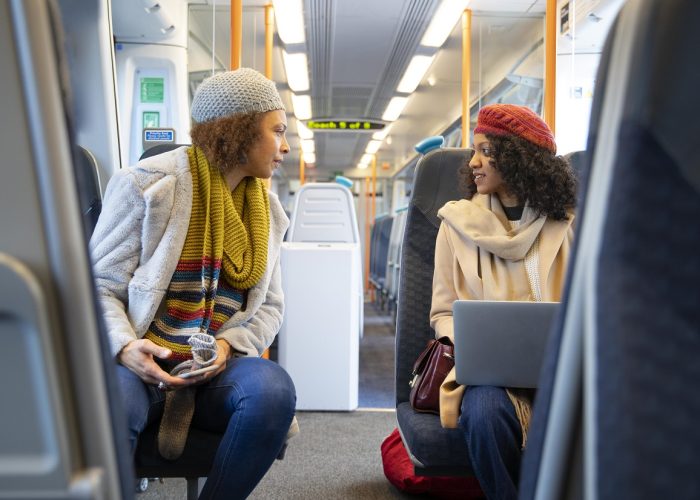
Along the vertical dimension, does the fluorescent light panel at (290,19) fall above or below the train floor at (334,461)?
above

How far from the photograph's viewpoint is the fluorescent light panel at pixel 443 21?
516cm

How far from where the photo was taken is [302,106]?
8859mm

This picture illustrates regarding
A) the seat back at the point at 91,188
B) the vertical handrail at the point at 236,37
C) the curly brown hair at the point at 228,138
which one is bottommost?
the seat back at the point at 91,188

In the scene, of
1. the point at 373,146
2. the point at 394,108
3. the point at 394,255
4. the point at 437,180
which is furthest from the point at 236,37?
the point at 373,146

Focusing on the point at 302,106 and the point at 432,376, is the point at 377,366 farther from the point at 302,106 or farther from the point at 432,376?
the point at 302,106

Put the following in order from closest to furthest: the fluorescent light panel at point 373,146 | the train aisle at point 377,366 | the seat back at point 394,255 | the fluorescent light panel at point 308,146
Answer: the train aisle at point 377,366 → the seat back at point 394,255 → the fluorescent light panel at point 308,146 → the fluorescent light panel at point 373,146


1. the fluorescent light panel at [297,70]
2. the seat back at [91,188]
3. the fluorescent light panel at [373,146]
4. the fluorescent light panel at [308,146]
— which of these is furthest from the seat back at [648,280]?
the fluorescent light panel at [373,146]

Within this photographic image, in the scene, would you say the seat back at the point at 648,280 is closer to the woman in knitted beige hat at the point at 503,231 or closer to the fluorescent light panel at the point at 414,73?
the woman in knitted beige hat at the point at 503,231

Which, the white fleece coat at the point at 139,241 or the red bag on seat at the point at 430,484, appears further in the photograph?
the red bag on seat at the point at 430,484

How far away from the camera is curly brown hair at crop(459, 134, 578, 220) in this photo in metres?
1.84

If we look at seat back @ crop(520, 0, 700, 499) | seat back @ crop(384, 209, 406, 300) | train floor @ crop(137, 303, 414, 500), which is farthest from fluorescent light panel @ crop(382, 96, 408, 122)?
seat back @ crop(520, 0, 700, 499)

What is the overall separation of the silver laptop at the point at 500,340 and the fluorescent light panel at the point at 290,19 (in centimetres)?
419

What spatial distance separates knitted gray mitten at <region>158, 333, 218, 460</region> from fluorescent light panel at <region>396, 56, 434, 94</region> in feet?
18.9

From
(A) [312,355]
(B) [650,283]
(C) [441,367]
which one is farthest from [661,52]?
(A) [312,355]
